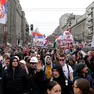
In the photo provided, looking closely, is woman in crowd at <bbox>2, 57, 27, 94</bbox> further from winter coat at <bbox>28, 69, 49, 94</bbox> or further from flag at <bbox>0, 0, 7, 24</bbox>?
flag at <bbox>0, 0, 7, 24</bbox>

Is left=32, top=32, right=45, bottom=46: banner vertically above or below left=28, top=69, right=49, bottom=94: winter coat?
above

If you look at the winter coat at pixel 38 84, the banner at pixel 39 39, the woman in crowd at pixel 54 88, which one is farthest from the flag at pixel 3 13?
the banner at pixel 39 39

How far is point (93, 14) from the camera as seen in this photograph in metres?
130

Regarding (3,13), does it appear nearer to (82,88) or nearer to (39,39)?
(82,88)

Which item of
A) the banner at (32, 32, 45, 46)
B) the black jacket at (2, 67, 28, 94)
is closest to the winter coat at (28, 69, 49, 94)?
the black jacket at (2, 67, 28, 94)

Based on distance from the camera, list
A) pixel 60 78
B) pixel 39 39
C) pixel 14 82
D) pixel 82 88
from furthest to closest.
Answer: pixel 39 39, pixel 14 82, pixel 60 78, pixel 82 88

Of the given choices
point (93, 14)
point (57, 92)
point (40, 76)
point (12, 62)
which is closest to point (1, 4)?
point (12, 62)

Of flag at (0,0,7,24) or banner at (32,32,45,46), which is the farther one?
banner at (32,32,45,46)

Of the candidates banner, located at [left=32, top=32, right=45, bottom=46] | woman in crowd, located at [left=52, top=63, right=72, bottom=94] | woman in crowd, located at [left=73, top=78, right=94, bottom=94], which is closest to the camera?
woman in crowd, located at [left=73, top=78, right=94, bottom=94]

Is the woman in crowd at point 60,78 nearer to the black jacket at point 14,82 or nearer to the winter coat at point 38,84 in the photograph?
the winter coat at point 38,84

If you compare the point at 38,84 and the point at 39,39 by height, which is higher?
the point at 39,39

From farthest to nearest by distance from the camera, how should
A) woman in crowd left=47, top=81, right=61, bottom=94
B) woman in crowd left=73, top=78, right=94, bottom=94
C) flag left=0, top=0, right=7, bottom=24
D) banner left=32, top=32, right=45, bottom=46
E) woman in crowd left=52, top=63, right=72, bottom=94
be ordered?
banner left=32, top=32, right=45, bottom=46
flag left=0, top=0, right=7, bottom=24
woman in crowd left=52, top=63, right=72, bottom=94
woman in crowd left=47, top=81, right=61, bottom=94
woman in crowd left=73, top=78, right=94, bottom=94

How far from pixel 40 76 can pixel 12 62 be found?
1087 mm

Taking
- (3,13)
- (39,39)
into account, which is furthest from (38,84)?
(39,39)
